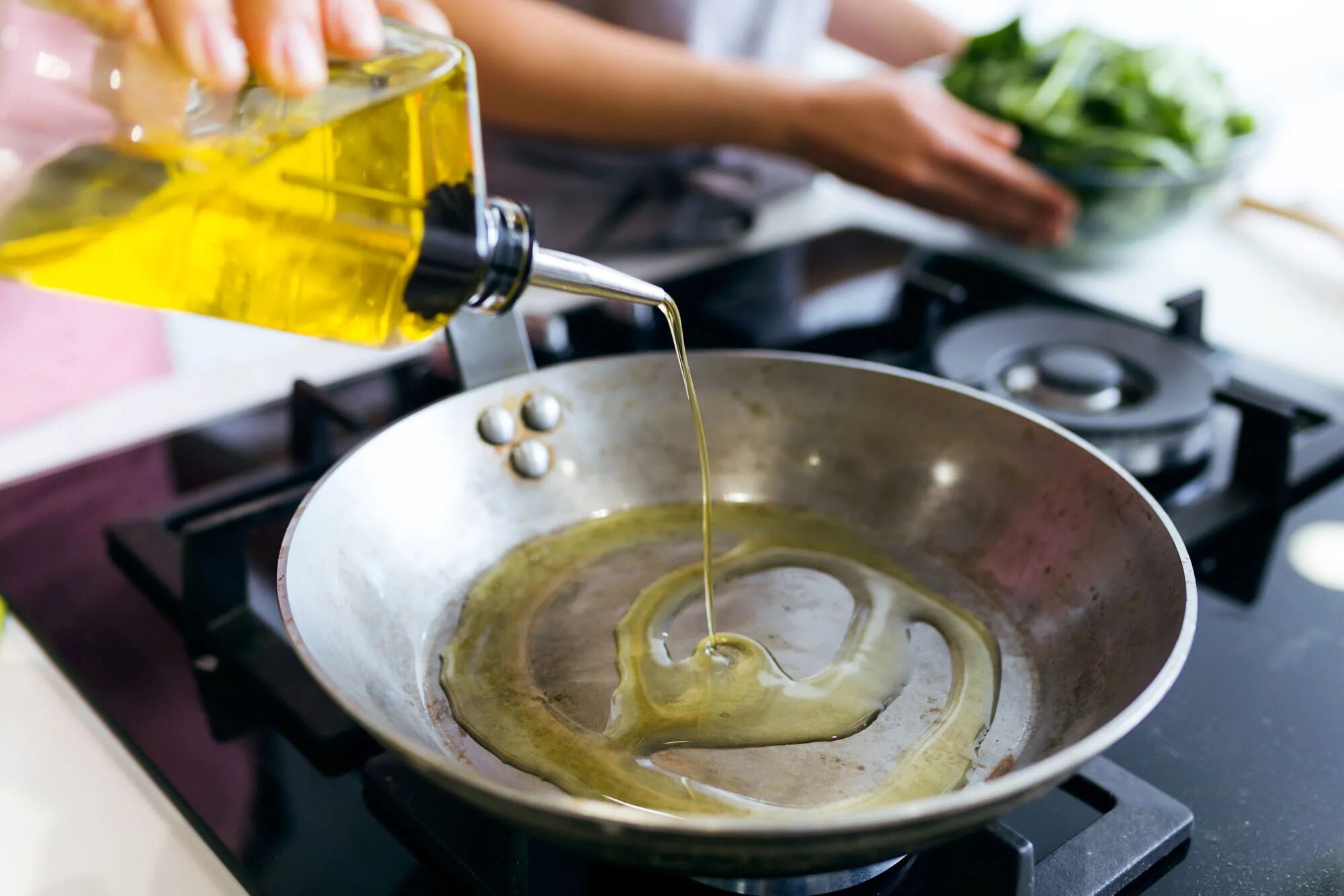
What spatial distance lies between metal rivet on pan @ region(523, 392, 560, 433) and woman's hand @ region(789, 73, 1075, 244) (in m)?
0.43

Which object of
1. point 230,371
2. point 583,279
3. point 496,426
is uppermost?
point 583,279

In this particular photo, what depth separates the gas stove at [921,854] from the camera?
0.41 metres

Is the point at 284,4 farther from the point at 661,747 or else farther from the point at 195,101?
the point at 661,747

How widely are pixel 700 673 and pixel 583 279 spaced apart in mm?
167

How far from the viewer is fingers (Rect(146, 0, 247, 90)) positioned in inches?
14.6

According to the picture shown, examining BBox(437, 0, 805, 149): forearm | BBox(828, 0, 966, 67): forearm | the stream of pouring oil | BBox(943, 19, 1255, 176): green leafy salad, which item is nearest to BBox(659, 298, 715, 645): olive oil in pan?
the stream of pouring oil

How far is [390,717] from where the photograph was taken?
395 mm

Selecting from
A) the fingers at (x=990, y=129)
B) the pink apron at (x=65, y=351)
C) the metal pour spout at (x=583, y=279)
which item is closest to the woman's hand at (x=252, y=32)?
the metal pour spout at (x=583, y=279)

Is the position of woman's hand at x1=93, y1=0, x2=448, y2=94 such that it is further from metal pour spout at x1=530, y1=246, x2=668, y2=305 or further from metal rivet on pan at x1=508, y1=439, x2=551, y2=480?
metal rivet on pan at x1=508, y1=439, x2=551, y2=480

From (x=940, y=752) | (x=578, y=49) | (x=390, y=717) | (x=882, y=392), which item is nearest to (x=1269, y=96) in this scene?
(x=578, y=49)

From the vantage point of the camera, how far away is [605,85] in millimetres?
859

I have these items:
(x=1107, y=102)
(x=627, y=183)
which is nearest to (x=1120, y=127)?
(x=1107, y=102)

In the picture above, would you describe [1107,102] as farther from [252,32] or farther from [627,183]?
[252,32]

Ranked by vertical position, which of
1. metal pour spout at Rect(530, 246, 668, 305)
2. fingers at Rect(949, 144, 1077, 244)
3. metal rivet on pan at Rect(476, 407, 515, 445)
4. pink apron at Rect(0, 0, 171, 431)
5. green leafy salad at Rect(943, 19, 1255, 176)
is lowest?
pink apron at Rect(0, 0, 171, 431)
